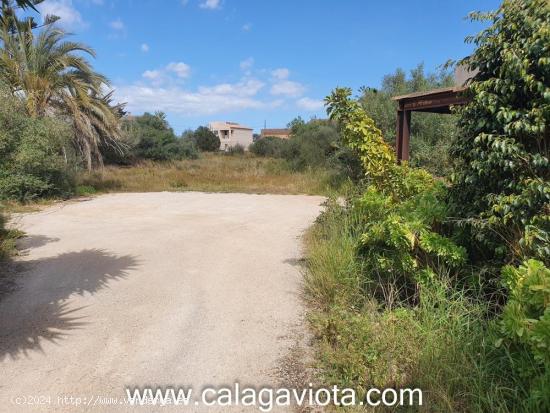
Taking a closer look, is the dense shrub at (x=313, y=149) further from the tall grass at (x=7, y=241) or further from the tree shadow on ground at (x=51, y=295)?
the tree shadow on ground at (x=51, y=295)

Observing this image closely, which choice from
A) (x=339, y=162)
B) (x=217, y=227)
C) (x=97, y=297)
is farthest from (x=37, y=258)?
(x=339, y=162)

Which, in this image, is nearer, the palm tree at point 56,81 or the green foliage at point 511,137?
the green foliage at point 511,137

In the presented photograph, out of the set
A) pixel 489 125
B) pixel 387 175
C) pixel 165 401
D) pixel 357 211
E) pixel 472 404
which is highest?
pixel 489 125

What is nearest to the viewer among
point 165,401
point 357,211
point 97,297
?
point 165,401

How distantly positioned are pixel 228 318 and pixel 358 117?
8.81 ft

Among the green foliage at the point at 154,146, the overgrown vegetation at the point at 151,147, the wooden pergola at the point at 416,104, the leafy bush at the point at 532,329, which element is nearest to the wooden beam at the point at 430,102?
the wooden pergola at the point at 416,104

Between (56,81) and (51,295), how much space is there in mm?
12488

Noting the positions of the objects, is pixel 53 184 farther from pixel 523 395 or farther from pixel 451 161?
pixel 523 395

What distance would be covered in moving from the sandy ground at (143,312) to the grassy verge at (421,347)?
466 millimetres

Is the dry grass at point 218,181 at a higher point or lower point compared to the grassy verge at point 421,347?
higher

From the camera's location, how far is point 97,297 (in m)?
4.89

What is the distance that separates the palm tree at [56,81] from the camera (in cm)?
1416

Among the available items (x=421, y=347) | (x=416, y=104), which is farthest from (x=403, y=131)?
(x=421, y=347)

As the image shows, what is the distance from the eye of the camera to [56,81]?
15.0 m
